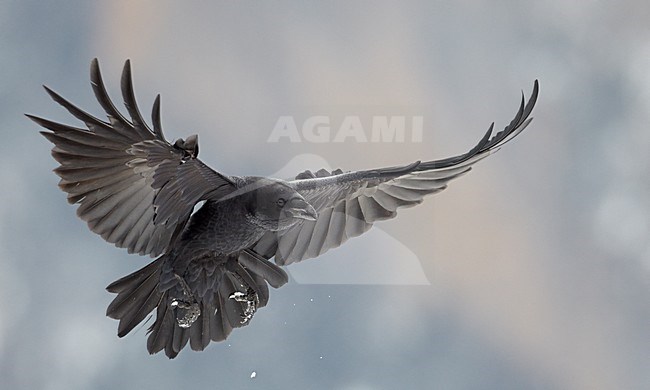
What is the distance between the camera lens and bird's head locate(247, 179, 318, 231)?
3.37 m

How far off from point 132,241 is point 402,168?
4.08ft

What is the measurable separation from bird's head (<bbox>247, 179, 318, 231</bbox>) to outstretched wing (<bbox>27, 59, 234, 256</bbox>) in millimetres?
123

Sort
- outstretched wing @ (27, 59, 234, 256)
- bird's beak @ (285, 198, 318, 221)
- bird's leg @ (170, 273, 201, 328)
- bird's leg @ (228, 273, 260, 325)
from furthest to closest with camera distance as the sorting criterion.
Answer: bird's leg @ (228, 273, 260, 325) < bird's leg @ (170, 273, 201, 328) < bird's beak @ (285, 198, 318, 221) < outstretched wing @ (27, 59, 234, 256)

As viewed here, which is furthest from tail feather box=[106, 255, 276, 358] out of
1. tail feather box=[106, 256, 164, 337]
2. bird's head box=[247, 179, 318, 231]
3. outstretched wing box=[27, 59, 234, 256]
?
bird's head box=[247, 179, 318, 231]

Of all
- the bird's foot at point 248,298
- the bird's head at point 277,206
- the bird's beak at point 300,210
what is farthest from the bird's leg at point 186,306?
the bird's beak at point 300,210

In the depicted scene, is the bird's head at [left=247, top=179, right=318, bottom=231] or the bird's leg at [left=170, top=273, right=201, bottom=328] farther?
the bird's leg at [left=170, top=273, right=201, bottom=328]

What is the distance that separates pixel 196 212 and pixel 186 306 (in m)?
0.43

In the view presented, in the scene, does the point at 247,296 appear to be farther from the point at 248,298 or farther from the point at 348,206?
the point at 348,206

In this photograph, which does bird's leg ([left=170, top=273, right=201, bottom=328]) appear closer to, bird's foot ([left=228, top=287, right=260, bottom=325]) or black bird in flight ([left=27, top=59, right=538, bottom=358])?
black bird in flight ([left=27, top=59, right=538, bottom=358])

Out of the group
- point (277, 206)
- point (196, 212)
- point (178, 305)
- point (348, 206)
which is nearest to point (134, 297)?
point (178, 305)

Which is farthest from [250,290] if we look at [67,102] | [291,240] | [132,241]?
[67,102]

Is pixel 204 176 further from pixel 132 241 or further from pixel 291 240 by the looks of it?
pixel 291 240

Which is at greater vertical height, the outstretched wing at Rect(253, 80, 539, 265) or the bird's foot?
the outstretched wing at Rect(253, 80, 539, 265)

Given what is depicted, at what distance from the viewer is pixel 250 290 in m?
3.82
